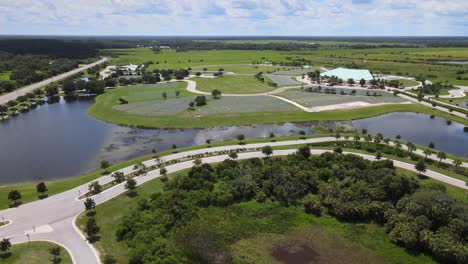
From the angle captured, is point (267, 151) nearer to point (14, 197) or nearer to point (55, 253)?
point (55, 253)

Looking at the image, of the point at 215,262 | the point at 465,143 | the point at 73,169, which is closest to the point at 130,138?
the point at 73,169

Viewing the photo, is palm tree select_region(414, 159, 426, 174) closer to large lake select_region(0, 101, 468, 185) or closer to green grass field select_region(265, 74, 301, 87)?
large lake select_region(0, 101, 468, 185)

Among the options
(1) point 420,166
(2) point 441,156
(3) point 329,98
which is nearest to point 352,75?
(3) point 329,98

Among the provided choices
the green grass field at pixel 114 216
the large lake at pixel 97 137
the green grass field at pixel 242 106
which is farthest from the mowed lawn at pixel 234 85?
the green grass field at pixel 114 216

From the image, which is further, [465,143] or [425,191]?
[465,143]

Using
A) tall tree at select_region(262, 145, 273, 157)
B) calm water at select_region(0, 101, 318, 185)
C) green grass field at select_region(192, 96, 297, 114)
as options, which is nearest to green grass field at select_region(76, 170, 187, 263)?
calm water at select_region(0, 101, 318, 185)

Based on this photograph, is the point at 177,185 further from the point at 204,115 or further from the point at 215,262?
the point at 204,115
